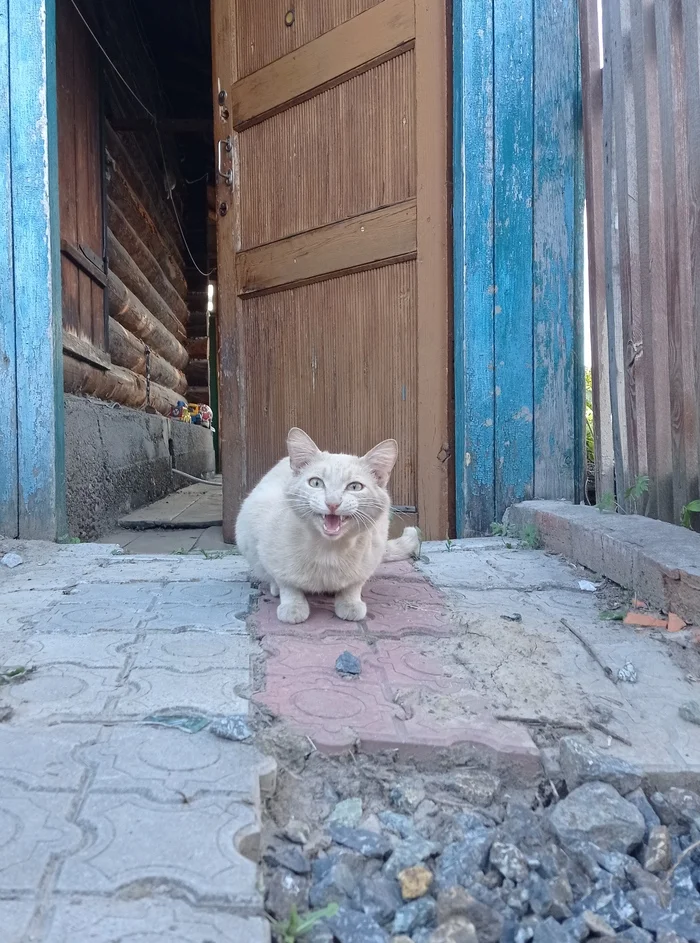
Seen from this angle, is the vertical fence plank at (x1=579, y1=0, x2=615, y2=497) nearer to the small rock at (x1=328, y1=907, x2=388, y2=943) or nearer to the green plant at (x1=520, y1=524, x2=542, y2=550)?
the green plant at (x1=520, y1=524, x2=542, y2=550)

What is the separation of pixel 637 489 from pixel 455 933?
6.64 feet

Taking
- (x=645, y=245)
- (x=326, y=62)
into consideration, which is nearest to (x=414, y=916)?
(x=645, y=245)

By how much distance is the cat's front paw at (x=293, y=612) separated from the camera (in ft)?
6.66

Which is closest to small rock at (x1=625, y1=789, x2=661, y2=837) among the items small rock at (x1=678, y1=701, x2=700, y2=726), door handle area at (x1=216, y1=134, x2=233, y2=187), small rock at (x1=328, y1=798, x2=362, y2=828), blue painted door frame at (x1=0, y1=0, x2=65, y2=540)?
small rock at (x1=678, y1=701, x2=700, y2=726)

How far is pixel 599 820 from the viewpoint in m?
1.13

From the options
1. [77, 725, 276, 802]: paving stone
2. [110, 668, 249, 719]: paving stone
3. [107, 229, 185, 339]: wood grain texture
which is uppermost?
[107, 229, 185, 339]: wood grain texture

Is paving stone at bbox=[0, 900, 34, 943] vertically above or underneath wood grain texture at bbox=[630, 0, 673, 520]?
underneath

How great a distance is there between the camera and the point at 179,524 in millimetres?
4734

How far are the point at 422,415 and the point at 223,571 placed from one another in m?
1.38

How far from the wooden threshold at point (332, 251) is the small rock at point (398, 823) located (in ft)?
9.60

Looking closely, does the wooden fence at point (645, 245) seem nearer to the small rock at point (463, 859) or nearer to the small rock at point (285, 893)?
the small rock at point (463, 859)

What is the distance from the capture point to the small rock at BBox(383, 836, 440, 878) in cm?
106

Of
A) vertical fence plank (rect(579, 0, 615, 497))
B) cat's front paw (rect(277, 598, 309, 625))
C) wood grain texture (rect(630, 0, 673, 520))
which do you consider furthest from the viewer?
vertical fence plank (rect(579, 0, 615, 497))

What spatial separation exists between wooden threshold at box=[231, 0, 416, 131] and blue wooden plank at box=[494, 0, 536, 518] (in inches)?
21.4
